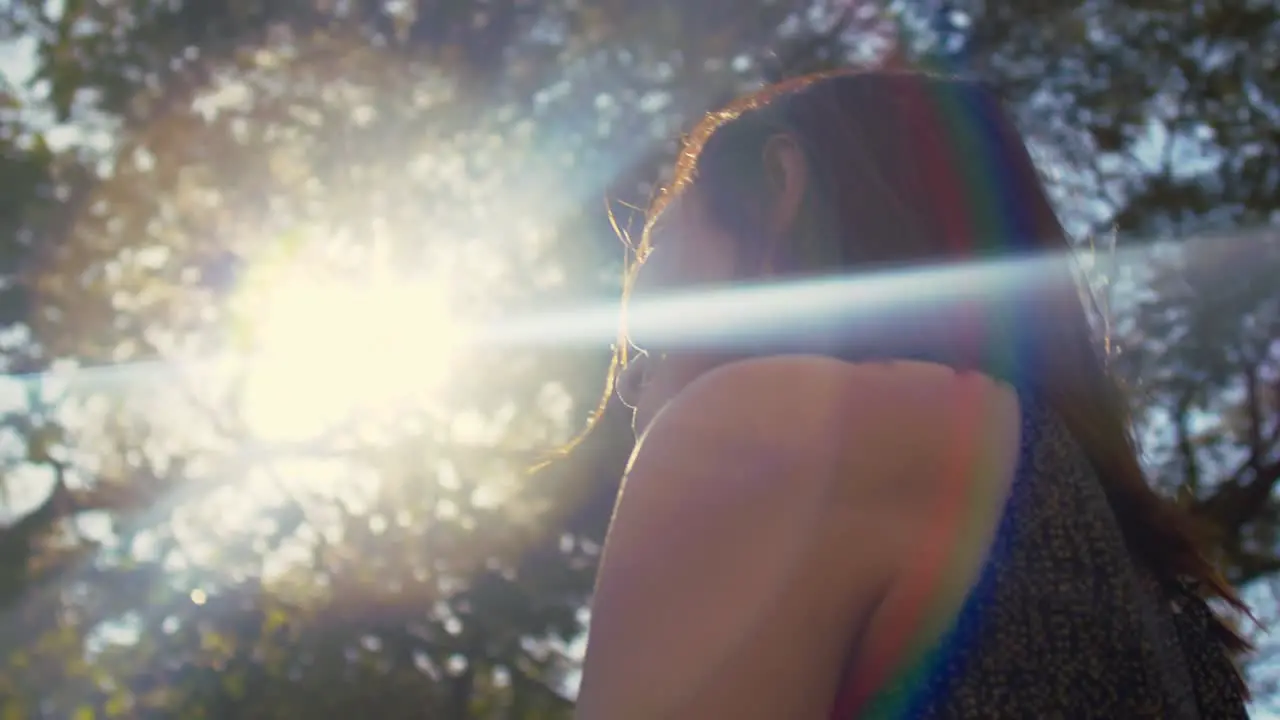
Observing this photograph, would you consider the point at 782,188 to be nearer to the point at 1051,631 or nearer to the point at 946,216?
the point at 946,216

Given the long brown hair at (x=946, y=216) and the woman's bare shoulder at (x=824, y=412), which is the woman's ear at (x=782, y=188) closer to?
the long brown hair at (x=946, y=216)

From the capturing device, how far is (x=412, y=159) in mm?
8203

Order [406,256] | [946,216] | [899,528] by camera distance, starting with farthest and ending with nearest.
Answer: [406,256] → [946,216] → [899,528]

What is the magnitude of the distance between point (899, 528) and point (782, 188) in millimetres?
541

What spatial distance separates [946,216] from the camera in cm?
142

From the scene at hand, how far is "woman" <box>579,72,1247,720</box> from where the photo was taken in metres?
1.02

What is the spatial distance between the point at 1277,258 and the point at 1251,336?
2.26 feet

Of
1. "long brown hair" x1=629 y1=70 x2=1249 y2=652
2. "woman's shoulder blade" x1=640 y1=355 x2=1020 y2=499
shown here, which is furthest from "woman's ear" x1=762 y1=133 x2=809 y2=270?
"woman's shoulder blade" x1=640 y1=355 x2=1020 y2=499

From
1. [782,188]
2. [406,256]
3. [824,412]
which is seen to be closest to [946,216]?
[782,188]

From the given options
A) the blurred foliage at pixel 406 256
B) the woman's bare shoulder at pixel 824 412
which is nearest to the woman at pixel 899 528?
the woman's bare shoulder at pixel 824 412

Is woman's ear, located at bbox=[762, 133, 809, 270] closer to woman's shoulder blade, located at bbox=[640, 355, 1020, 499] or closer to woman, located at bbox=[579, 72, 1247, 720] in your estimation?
woman, located at bbox=[579, 72, 1247, 720]

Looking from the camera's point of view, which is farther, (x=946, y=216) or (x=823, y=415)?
(x=946, y=216)

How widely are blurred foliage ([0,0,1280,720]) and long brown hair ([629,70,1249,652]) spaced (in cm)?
610

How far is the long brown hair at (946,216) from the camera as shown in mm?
1372
